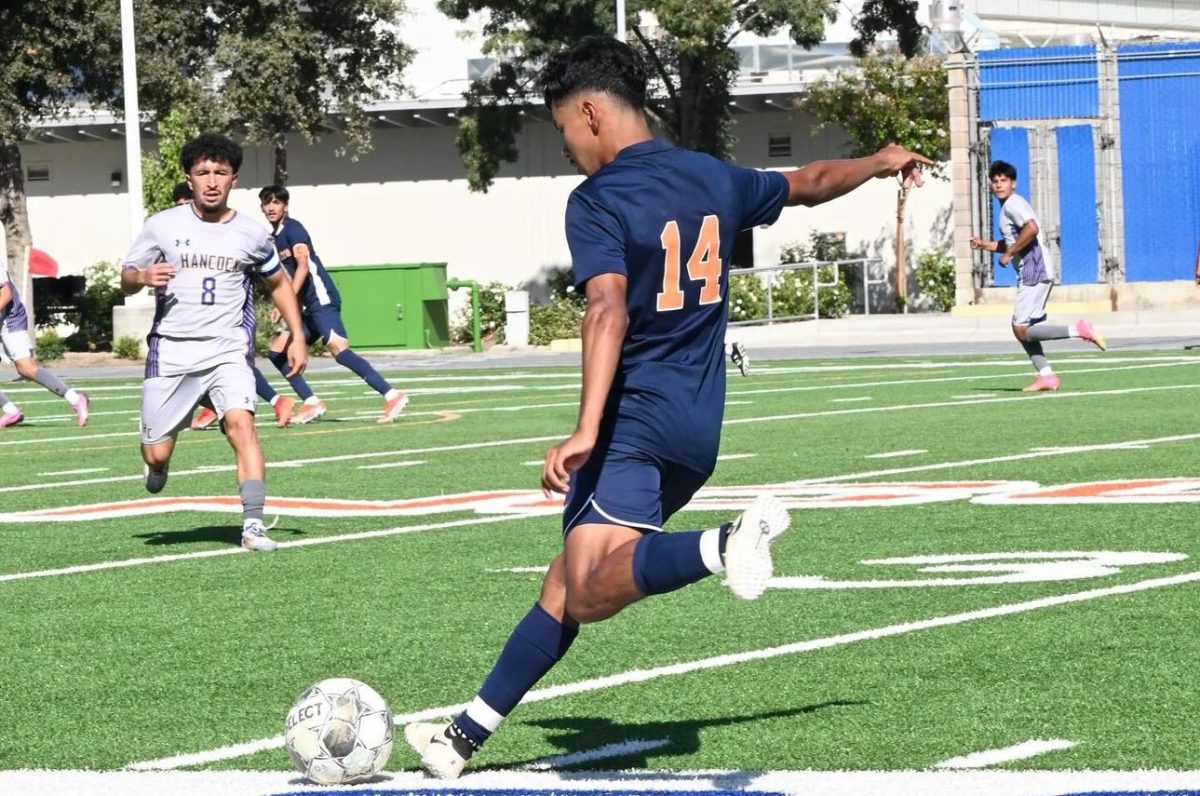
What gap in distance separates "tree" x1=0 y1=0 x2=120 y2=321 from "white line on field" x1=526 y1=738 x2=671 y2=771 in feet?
116

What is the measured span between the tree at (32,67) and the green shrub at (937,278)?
1823 cm

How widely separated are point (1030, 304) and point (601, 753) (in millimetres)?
15517

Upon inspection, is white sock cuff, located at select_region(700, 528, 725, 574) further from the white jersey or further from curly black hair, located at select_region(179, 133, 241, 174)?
the white jersey

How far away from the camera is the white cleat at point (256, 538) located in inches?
424

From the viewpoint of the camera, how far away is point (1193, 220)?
1515 inches

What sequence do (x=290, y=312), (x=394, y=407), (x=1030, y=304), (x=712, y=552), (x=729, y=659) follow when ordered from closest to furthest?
(x=712, y=552)
(x=729, y=659)
(x=290, y=312)
(x=394, y=407)
(x=1030, y=304)

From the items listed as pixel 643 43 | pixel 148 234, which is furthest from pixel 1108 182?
pixel 148 234

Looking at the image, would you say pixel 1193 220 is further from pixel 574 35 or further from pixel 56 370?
pixel 56 370

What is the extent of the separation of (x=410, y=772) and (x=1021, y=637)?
2507 mm

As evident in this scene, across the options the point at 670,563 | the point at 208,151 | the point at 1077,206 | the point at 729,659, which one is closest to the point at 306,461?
the point at 208,151

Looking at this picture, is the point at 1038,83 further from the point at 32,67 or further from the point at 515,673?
the point at 515,673

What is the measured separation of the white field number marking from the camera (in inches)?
346

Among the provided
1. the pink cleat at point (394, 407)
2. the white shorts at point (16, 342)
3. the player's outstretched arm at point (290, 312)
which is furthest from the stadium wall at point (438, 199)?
the player's outstretched arm at point (290, 312)

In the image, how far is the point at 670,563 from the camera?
17.1 feet
